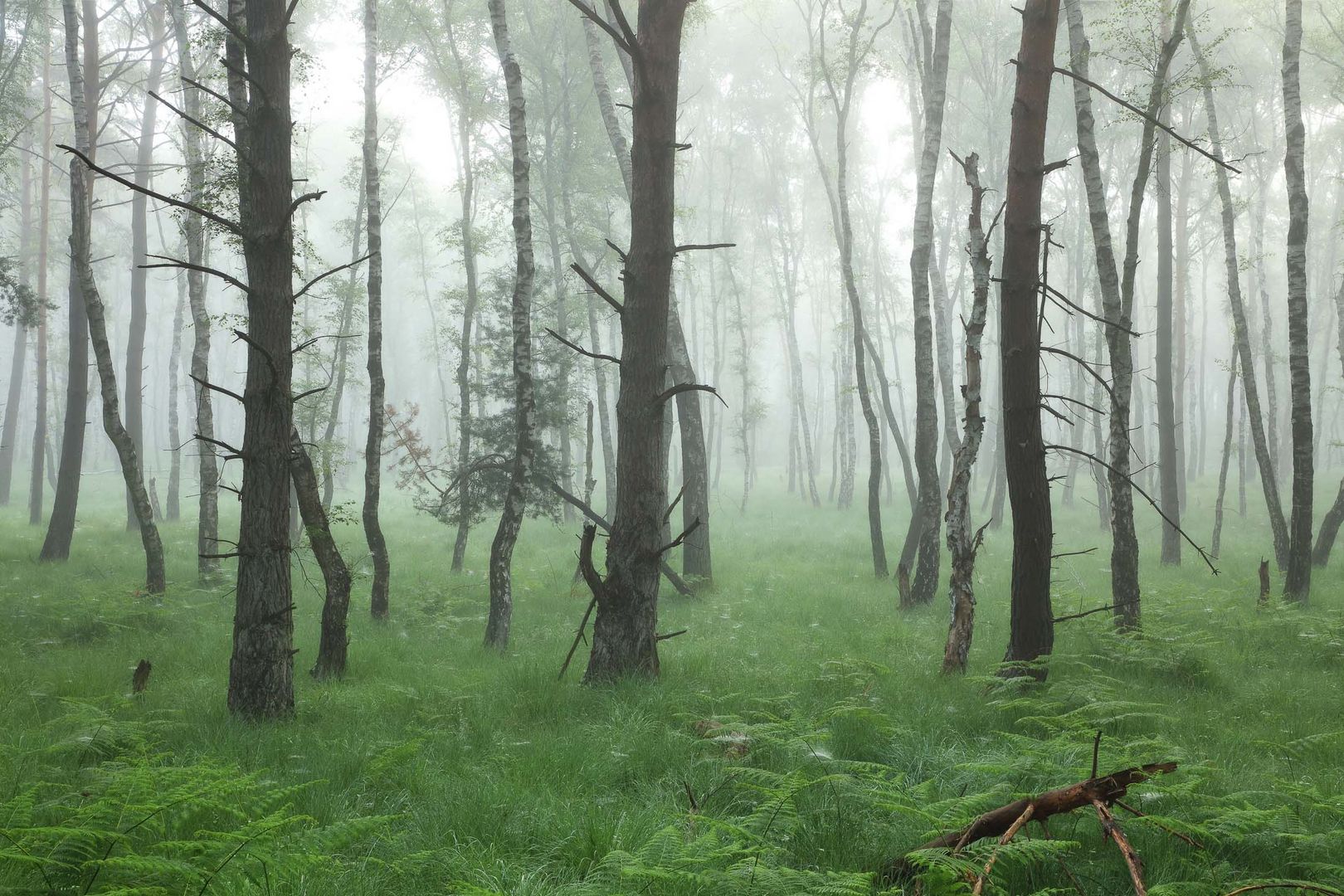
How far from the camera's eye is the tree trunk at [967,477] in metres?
6.86

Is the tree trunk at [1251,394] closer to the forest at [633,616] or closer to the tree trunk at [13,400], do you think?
the forest at [633,616]

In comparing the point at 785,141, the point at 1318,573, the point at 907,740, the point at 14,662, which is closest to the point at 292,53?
the point at 14,662

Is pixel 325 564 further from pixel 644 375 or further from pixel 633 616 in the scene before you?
pixel 644 375

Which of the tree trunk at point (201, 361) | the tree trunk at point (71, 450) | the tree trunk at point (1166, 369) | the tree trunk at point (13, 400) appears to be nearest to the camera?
the tree trunk at point (201, 361)

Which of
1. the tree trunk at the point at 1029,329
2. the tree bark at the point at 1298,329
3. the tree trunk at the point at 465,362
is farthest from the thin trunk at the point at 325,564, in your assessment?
the tree bark at the point at 1298,329

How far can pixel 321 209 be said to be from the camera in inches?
2205

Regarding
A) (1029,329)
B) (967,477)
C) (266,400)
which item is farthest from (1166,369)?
(266,400)

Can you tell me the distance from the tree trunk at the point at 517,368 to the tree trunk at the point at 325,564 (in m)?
2.05

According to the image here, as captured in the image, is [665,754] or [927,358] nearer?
Answer: [665,754]

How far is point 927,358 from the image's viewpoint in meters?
12.3

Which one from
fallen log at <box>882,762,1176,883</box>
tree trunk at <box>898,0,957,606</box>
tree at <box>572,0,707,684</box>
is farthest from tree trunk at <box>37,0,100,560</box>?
fallen log at <box>882,762,1176,883</box>

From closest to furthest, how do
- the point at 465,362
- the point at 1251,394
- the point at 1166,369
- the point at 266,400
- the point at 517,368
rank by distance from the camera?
the point at 266,400 → the point at 517,368 → the point at 1251,394 → the point at 1166,369 → the point at 465,362

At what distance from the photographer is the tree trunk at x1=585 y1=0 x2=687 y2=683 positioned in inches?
242

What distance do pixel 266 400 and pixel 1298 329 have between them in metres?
12.4
